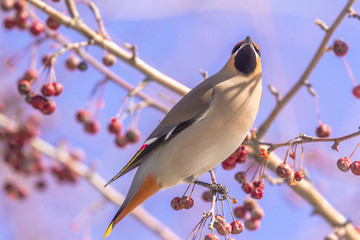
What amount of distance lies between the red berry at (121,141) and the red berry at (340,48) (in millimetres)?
1501

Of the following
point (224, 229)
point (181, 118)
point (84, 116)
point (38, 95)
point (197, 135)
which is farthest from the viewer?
point (84, 116)

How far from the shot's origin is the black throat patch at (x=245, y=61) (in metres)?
3.23

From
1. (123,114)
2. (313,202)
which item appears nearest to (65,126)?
(123,114)

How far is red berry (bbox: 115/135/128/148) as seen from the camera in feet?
12.4

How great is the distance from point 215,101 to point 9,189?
224 cm

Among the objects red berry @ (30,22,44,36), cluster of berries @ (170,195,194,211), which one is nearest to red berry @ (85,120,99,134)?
red berry @ (30,22,44,36)

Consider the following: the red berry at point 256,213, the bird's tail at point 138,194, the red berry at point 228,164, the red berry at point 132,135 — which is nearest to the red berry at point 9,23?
the red berry at point 132,135

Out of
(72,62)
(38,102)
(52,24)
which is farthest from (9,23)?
(38,102)

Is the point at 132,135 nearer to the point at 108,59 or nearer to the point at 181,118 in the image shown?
the point at 108,59

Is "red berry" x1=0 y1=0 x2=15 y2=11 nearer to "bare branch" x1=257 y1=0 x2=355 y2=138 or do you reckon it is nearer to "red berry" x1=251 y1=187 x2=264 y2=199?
"bare branch" x1=257 y1=0 x2=355 y2=138

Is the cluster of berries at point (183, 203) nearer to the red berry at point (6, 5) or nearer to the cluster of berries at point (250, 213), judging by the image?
the cluster of berries at point (250, 213)

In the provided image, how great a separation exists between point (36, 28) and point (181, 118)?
122 cm

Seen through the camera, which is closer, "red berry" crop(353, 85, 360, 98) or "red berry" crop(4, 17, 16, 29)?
"red berry" crop(353, 85, 360, 98)

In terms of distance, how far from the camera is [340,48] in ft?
10.3
